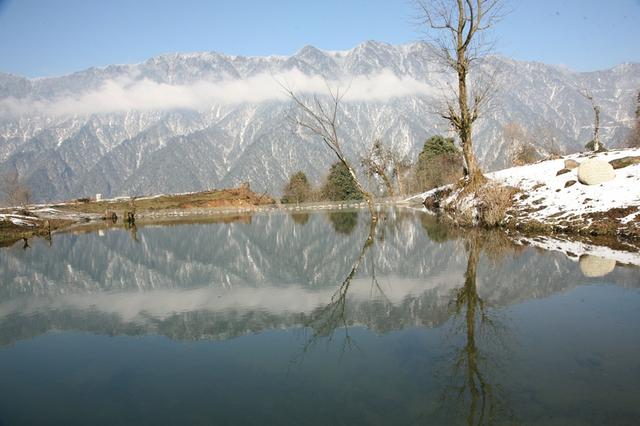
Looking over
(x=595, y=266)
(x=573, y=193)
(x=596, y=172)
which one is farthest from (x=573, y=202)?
(x=595, y=266)

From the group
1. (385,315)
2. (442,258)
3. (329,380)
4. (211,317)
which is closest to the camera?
(329,380)

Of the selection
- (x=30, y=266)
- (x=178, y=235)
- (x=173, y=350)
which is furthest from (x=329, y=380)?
(x=178, y=235)

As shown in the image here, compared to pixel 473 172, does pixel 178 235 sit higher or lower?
lower

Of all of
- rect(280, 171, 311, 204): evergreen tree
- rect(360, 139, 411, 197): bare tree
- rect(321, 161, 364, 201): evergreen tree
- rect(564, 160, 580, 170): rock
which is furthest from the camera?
rect(280, 171, 311, 204): evergreen tree

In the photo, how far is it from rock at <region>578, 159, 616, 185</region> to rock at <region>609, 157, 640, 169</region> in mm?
1480

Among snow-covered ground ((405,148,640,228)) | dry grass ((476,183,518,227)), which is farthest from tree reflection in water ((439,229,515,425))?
dry grass ((476,183,518,227))

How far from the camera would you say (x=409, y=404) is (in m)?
5.66

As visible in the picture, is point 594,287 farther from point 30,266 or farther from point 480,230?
point 30,266

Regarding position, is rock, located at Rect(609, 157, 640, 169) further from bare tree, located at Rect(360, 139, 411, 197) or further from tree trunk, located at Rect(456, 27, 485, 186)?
bare tree, located at Rect(360, 139, 411, 197)

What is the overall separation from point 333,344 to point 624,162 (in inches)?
923

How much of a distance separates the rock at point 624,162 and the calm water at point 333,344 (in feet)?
43.2

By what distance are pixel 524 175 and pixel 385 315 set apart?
2413cm

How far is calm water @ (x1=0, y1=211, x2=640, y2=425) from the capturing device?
570 cm

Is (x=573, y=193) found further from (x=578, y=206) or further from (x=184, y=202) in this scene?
(x=184, y=202)
